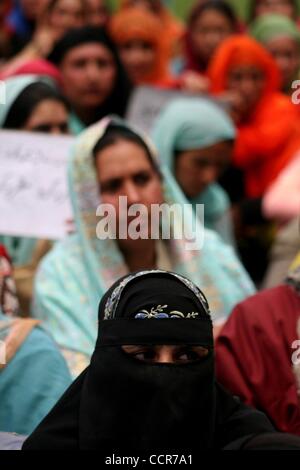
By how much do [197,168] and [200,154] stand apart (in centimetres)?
Result: 7

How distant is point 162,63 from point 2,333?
4.11 m

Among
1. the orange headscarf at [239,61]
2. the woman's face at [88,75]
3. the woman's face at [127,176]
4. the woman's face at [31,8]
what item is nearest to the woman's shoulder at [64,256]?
the woman's face at [127,176]

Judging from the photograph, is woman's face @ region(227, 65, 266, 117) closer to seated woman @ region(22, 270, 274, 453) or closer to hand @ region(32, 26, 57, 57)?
hand @ region(32, 26, 57, 57)

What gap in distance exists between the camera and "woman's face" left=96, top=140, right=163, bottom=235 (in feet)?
15.9

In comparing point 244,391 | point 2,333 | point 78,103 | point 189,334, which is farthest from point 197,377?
point 78,103

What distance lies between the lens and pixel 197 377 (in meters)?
3.50

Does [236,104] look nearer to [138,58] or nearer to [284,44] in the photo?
[138,58]

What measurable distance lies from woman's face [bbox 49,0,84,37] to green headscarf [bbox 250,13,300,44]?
1.09 metres

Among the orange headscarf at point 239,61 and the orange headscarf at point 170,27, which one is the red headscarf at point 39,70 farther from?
the orange headscarf at point 170,27

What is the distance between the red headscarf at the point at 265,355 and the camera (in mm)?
4035

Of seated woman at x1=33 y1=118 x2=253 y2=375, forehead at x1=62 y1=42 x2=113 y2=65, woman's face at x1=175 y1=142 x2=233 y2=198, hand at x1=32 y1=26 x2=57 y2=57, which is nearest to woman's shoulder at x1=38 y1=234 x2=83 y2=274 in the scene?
seated woman at x1=33 y1=118 x2=253 y2=375

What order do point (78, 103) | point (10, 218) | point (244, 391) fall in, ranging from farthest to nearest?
point (78, 103)
point (10, 218)
point (244, 391)

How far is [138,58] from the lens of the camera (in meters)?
7.90
